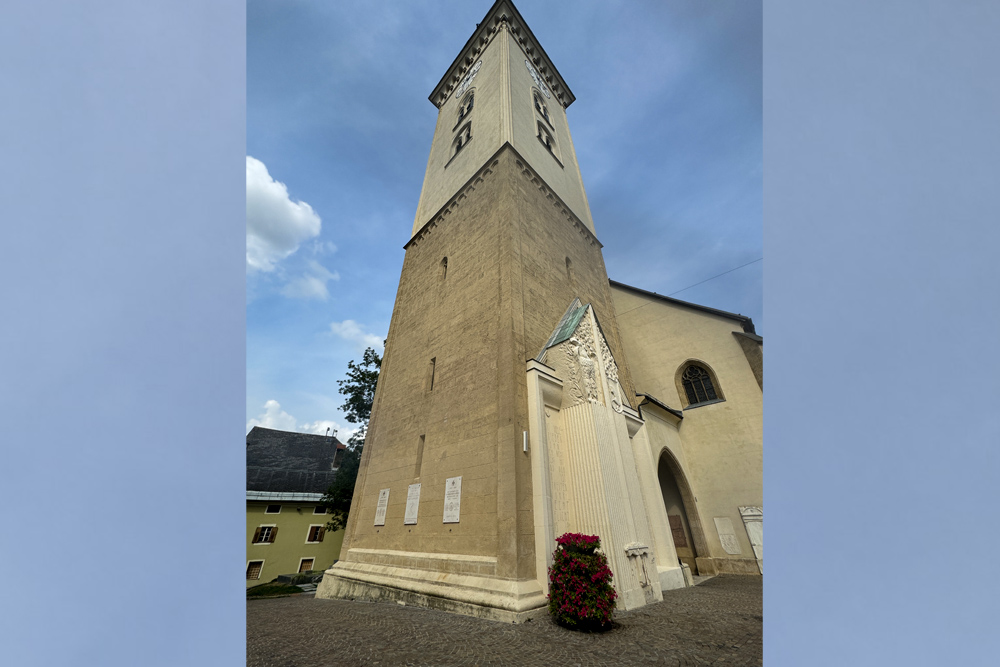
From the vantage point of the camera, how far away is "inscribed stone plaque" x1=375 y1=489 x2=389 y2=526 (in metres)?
9.71

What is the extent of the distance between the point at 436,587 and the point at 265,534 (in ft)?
61.2

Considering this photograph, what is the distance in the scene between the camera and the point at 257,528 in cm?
2041

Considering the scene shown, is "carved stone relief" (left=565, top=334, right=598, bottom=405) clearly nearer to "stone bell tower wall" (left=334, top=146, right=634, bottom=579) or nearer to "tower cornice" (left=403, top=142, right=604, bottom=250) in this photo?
"stone bell tower wall" (left=334, top=146, right=634, bottom=579)

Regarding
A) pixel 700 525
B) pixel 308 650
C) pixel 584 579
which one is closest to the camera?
pixel 308 650

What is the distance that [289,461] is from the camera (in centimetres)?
2519

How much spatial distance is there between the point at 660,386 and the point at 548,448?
9.84 metres

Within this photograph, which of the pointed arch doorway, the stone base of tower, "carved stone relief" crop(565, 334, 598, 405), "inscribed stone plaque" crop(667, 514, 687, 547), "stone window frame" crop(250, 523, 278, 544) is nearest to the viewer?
the stone base of tower

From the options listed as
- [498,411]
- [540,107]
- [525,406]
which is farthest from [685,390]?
[540,107]

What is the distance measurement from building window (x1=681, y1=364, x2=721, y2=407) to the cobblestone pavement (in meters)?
8.77

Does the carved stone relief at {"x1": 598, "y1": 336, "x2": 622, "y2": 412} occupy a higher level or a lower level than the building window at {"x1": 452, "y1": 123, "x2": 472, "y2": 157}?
lower

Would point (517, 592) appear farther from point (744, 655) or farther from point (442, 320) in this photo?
point (442, 320)

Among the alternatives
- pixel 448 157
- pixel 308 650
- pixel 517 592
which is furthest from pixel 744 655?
pixel 448 157

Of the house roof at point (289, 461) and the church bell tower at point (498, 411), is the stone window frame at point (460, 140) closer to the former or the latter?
the church bell tower at point (498, 411)

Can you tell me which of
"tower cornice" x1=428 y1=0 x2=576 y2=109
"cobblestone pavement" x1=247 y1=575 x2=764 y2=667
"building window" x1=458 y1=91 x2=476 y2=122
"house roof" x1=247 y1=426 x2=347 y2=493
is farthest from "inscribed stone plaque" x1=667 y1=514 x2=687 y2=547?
"tower cornice" x1=428 y1=0 x2=576 y2=109
